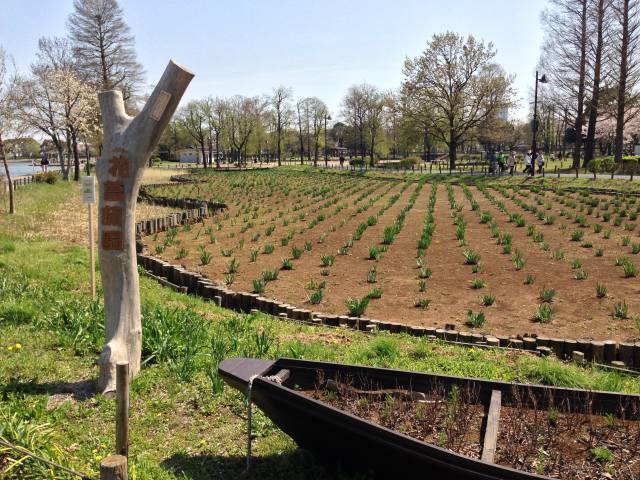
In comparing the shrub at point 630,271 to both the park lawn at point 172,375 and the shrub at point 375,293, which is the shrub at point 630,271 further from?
the park lawn at point 172,375

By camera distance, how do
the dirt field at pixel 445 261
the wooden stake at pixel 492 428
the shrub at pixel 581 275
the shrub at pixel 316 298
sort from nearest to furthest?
the wooden stake at pixel 492 428, the dirt field at pixel 445 261, the shrub at pixel 316 298, the shrub at pixel 581 275

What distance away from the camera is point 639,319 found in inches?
274

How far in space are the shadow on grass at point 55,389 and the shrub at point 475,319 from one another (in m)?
4.49

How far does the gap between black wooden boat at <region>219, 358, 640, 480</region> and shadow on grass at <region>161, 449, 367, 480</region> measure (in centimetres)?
18

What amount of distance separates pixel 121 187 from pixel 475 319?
451 cm

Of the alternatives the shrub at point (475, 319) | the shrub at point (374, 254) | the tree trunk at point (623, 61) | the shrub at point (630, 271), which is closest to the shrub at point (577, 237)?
the shrub at point (630, 271)

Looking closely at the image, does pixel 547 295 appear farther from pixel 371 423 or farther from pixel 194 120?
pixel 194 120

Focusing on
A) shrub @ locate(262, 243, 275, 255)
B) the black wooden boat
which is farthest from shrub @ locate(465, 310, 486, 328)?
shrub @ locate(262, 243, 275, 255)

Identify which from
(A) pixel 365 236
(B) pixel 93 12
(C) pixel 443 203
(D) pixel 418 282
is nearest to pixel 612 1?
(C) pixel 443 203

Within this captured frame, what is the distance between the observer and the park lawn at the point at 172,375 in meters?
3.70

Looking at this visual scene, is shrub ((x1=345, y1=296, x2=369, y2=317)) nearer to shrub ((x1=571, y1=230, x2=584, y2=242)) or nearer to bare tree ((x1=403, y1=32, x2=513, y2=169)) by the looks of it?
shrub ((x1=571, y1=230, x2=584, y2=242))

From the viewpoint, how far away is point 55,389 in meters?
4.67

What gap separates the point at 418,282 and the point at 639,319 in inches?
133

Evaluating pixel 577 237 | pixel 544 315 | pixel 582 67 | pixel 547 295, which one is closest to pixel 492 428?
pixel 544 315
